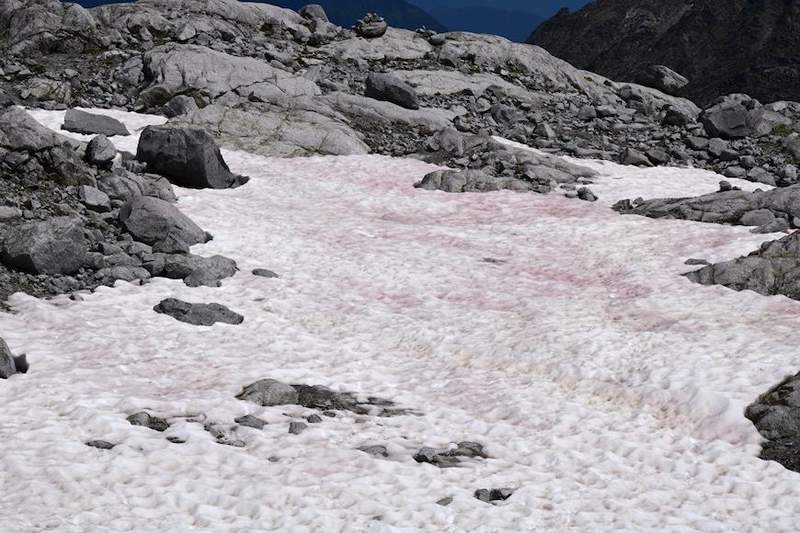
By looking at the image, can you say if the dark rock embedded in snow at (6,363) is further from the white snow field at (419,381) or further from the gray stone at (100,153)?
the gray stone at (100,153)

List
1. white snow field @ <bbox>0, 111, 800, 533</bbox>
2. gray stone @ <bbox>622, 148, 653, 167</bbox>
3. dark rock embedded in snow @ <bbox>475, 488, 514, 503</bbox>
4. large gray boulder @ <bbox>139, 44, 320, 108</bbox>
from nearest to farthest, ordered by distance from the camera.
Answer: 1. white snow field @ <bbox>0, 111, 800, 533</bbox>
2. dark rock embedded in snow @ <bbox>475, 488, 514, 503</bbox>
3. gray stone @ <bbox>622, 148, 653, 167</bbox>
4. large gray boulder @ <bbox>139, 44, 320, 108</bbox>

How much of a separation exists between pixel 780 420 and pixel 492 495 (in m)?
6.95

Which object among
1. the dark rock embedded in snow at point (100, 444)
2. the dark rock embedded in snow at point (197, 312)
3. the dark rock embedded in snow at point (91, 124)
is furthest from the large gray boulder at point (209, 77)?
the dark rock embedded in snow at point (100, 444)

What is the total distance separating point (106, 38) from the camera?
56.1m

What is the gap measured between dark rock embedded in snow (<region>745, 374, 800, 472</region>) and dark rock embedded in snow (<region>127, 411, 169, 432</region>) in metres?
12.1

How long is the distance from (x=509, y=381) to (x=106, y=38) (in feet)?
145

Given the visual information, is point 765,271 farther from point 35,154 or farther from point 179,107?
point 179,107

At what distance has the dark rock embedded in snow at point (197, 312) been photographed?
24.2 meters

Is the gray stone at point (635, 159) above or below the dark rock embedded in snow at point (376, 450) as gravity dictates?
above

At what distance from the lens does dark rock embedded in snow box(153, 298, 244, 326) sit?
79.6 ft

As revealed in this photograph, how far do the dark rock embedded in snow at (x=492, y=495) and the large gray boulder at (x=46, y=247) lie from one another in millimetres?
16185

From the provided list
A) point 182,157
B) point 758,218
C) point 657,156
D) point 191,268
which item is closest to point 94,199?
point 182,157

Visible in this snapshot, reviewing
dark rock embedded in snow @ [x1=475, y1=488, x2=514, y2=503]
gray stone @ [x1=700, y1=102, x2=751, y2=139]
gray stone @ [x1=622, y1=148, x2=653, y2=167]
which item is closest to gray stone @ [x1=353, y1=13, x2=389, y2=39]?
gray stone @ [x1=700, y1=102, x2=751, y2=139]

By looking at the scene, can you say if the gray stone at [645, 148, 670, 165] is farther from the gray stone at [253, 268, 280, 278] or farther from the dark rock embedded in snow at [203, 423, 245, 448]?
the dark rock embedded in snow at [203, 423, 245, 448]
